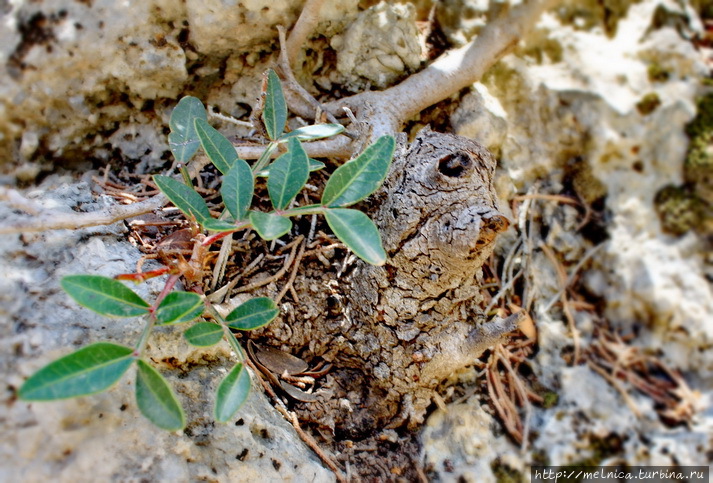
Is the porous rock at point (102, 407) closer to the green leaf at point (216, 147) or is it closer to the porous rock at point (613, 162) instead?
the green leaf at point (216, 147)

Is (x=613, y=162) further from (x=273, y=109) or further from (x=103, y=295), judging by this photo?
(x=103, y=295)

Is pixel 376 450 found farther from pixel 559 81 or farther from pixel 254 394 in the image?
pixel 559 81

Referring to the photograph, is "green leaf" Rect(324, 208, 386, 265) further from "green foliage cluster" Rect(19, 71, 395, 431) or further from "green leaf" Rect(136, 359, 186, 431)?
"green leaf" Rect(136, 359, 186, 431)

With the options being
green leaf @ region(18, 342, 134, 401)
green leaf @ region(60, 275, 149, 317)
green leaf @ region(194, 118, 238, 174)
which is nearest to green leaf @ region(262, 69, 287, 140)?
green leaf @ region(194, 118, 238, 174)

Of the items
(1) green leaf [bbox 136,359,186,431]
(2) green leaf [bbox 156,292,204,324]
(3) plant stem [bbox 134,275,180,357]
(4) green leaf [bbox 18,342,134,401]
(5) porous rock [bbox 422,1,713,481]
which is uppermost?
(4) green leaf [bbox 18,342,134,401]

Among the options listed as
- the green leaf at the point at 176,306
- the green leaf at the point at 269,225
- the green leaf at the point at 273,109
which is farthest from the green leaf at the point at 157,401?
the green leaf at the point at 273,109

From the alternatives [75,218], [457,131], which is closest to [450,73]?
[457,131]
